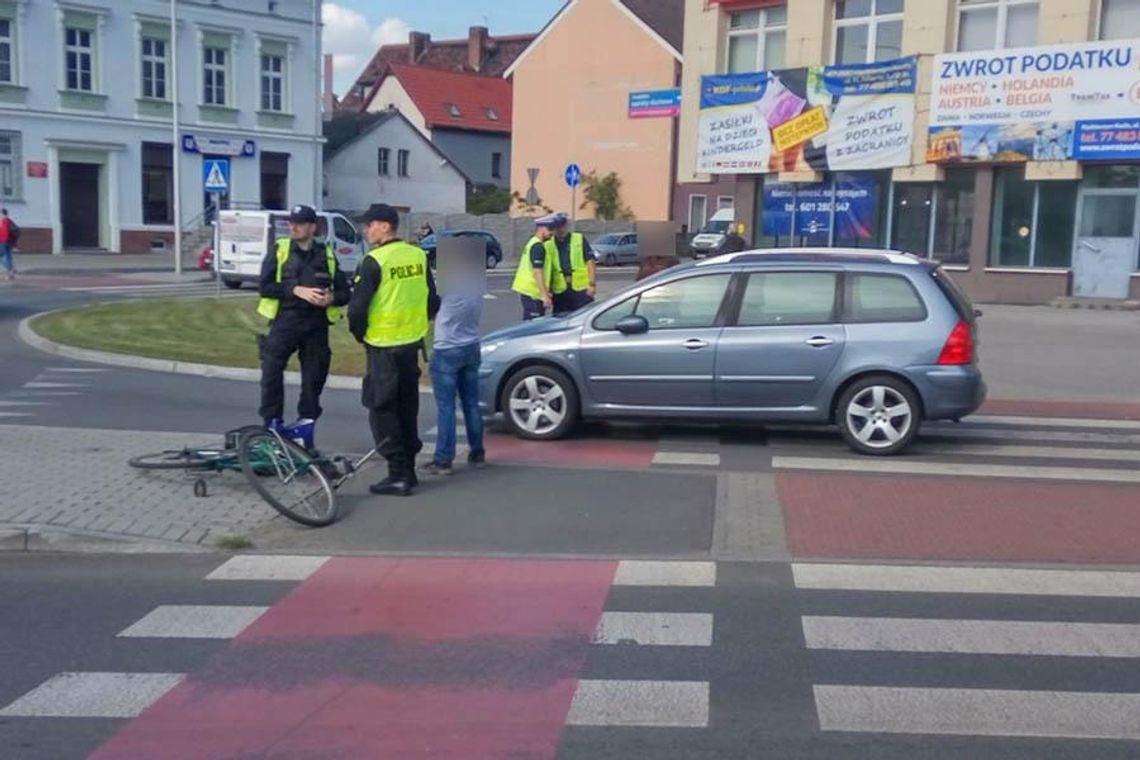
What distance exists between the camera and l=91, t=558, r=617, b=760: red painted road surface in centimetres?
497

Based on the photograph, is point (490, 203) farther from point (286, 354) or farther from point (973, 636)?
point (973, 636)

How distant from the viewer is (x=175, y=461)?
9.23 meters

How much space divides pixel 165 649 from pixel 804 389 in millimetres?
6491

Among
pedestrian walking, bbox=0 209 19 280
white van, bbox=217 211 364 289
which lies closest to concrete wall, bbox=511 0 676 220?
white van, bbox=217 211 364 289

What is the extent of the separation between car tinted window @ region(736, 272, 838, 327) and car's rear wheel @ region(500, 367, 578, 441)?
158 cm

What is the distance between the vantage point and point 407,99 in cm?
6981

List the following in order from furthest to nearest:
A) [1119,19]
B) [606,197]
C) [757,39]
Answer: [606,197] < [757,39] < [1119,19]

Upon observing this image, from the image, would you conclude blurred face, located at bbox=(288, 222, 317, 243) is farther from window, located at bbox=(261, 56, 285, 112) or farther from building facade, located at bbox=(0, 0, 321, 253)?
window, located at bbox=(261, 56, 285, 112)

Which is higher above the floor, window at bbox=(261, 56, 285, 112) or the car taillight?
window at bbox=(261, 56, 285, 112)

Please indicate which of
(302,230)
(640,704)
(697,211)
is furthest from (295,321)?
(697,211)

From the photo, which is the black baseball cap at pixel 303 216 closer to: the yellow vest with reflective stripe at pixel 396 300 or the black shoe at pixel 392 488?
the yellow vest with reflective stripe at pixel 396 300

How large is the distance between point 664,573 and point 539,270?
6.94 metres

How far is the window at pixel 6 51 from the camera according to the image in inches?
1683

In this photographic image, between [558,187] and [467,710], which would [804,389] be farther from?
[558,187]
